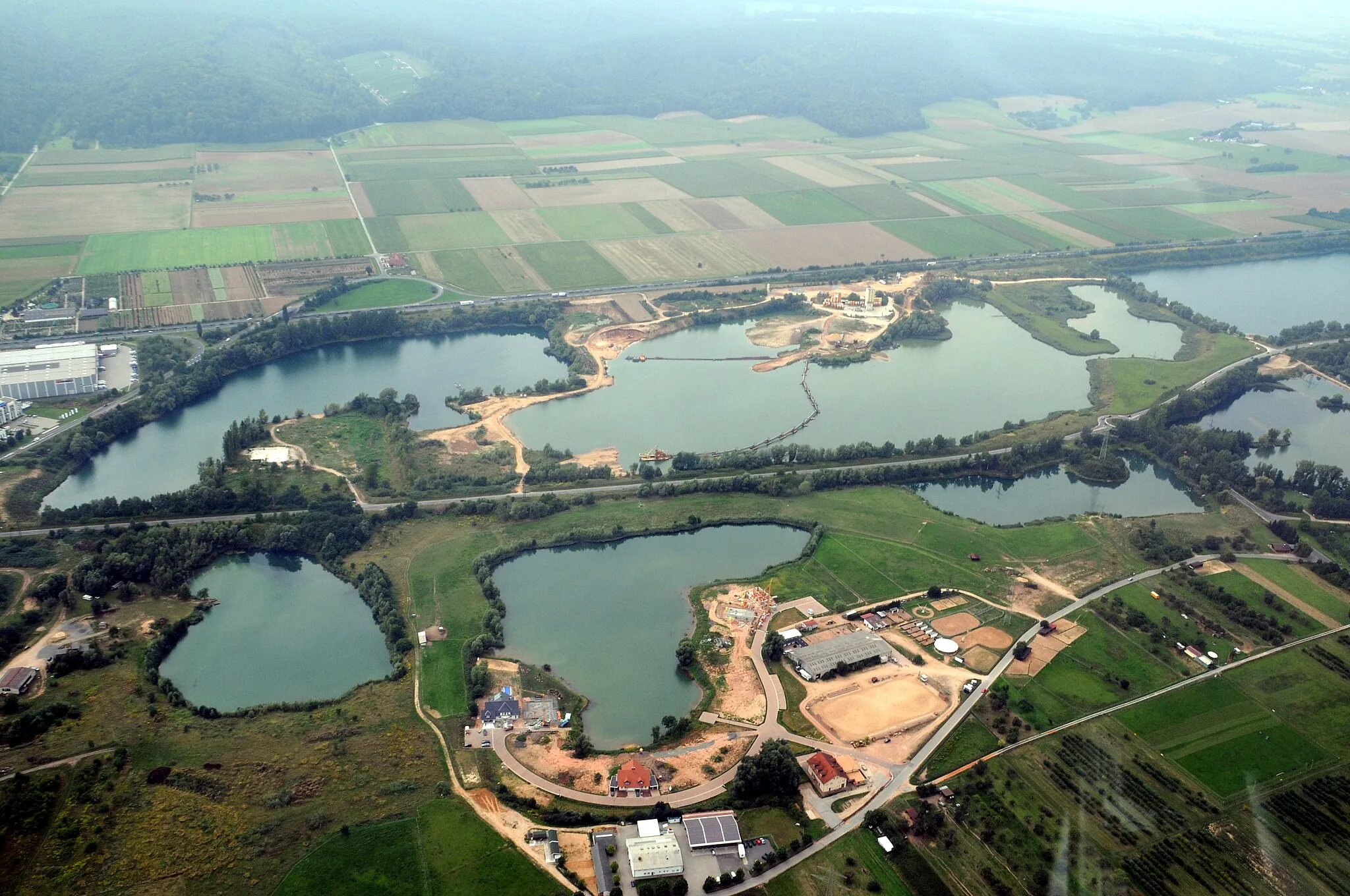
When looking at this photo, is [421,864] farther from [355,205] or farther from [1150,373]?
[355,205]

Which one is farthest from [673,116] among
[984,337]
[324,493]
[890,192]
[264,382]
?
[324,493]

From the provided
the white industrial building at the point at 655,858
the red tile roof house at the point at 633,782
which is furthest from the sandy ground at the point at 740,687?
the white industrial building at the point at 655,858

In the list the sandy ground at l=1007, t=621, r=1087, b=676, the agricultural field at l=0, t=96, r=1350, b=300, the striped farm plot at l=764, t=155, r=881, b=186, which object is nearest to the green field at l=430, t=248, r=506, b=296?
the agricultural field at l=0, t=96, r=1350, b=300

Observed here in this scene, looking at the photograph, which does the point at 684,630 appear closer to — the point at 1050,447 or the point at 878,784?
the point at 878,784

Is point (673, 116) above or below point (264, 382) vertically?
above

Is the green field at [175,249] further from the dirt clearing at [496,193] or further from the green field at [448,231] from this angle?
the dirt clearing at [496,193]
